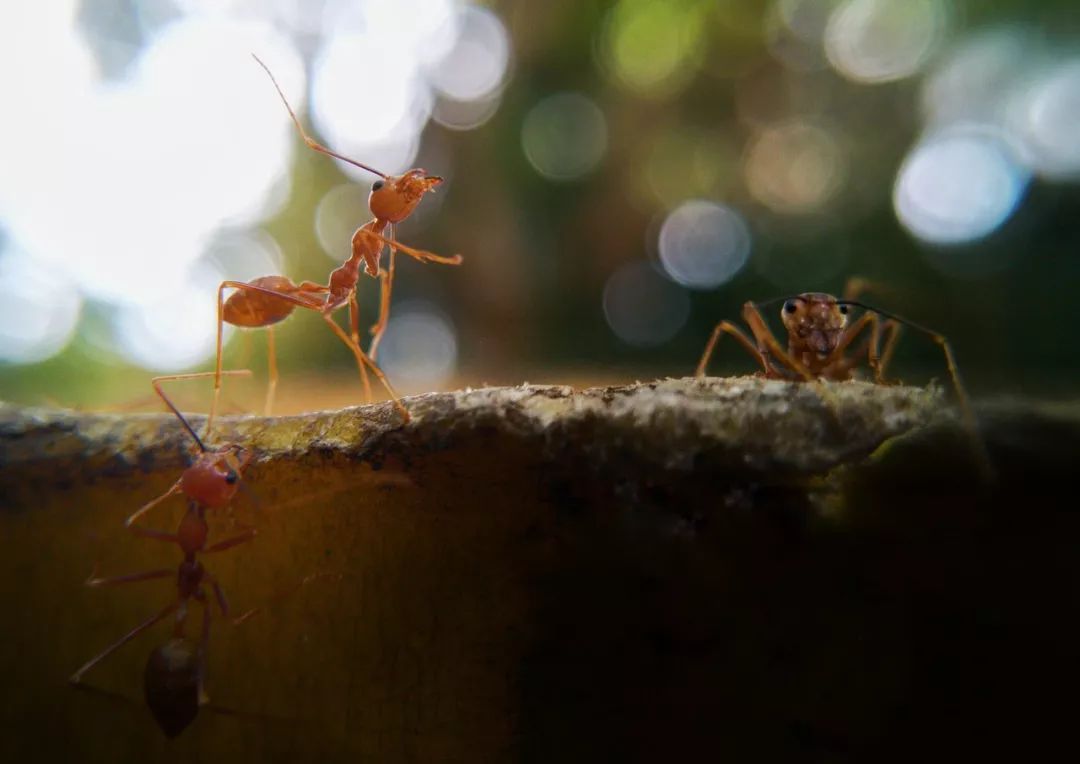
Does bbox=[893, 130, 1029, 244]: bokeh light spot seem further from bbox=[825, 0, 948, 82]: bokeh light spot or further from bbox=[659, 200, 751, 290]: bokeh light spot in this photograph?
bbox=[659, 200, 751, 290]: bokeh light spot

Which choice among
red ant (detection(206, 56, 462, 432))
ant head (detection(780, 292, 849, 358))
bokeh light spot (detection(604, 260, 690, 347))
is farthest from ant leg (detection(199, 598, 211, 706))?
bokeh light spot (detection(604, 260, 690, 347))

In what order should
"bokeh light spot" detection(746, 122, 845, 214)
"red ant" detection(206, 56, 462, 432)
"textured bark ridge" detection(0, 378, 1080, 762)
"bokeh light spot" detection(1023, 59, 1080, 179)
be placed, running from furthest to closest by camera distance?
"bokeh light spot" detection(746, 122, 845, 214) < "bokeh light spot" detection(1023, 59, 1080, 179) < "red ant" detection(206, 56, 462, 432) < "textured bark ridge" detection(0, 378, 1080, 762)

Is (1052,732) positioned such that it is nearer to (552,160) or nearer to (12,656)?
(12,656)

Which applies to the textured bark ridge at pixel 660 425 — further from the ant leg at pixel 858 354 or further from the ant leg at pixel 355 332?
the ant leg at pixel 858 354

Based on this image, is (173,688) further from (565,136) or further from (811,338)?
(565,136)

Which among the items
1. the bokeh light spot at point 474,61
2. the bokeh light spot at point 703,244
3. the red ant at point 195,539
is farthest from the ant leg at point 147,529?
the bokeh light spot at point 703,244
